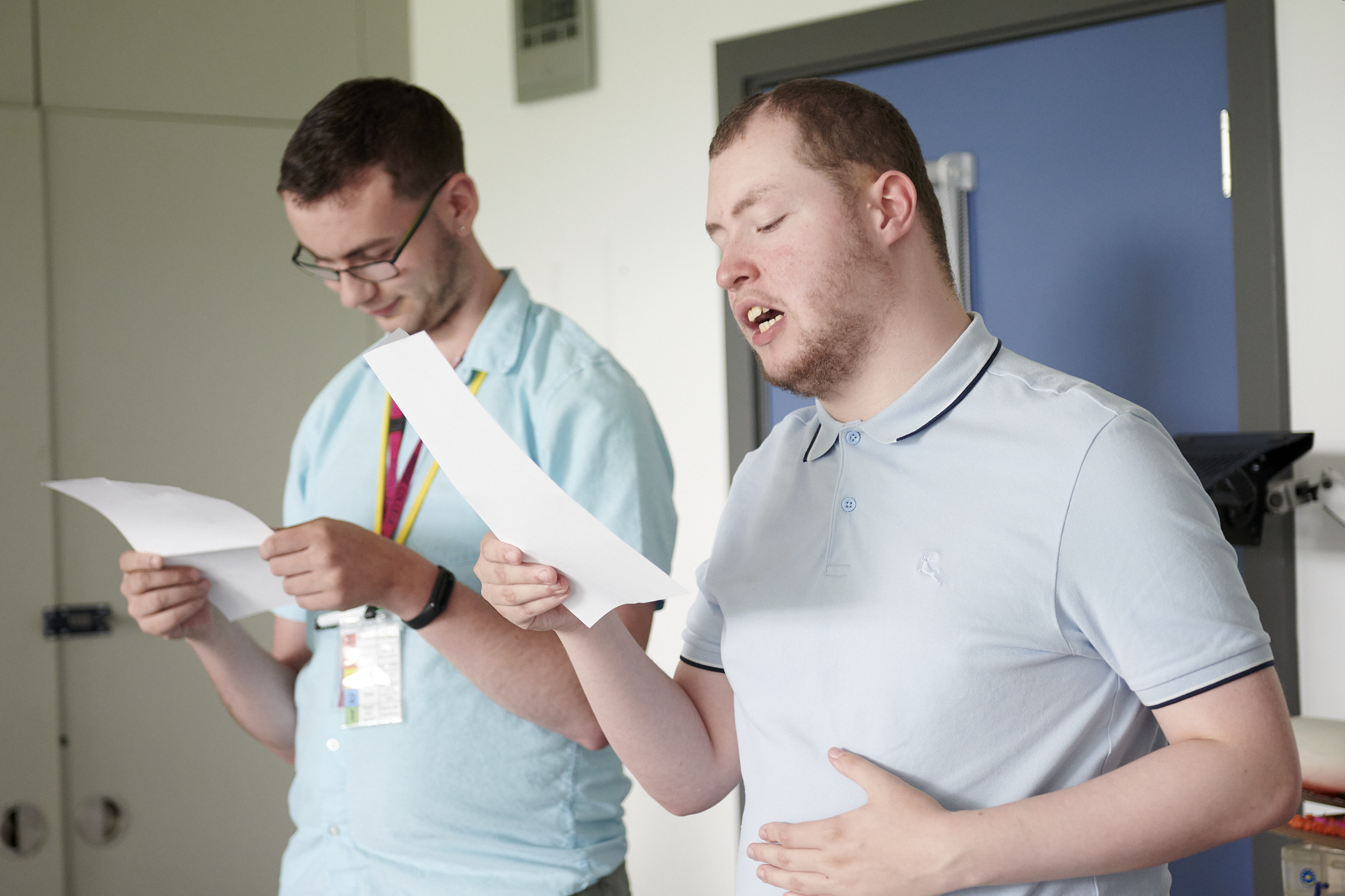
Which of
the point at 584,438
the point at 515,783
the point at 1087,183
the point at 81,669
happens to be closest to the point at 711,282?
the point at 1087,183

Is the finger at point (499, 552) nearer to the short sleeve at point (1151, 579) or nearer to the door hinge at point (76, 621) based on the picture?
the short sleeve at point (1151, 579)

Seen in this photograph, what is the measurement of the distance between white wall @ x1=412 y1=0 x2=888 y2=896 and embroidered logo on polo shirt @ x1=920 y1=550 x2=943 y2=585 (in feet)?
5.92

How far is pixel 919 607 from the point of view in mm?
878

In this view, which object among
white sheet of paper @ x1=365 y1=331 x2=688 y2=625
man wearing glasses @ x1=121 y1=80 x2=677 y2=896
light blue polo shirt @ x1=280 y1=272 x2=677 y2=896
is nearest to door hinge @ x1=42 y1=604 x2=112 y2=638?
man wearing glasses @ x1=121 y1=80 x2=677 y2=896

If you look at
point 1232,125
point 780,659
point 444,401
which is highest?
point 1232,125

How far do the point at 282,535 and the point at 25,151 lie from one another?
2047 mm

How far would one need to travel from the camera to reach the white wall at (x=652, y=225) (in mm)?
2725

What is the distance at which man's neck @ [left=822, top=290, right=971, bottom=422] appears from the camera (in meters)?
0.99

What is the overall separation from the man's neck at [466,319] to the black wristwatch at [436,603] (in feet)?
1.07

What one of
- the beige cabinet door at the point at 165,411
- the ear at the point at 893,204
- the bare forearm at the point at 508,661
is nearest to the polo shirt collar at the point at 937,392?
the ear at the point at 893,204

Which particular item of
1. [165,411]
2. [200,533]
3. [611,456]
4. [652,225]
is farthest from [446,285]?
[165,411]

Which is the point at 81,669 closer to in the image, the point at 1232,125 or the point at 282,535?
the point at 282,535

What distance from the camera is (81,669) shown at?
266cm

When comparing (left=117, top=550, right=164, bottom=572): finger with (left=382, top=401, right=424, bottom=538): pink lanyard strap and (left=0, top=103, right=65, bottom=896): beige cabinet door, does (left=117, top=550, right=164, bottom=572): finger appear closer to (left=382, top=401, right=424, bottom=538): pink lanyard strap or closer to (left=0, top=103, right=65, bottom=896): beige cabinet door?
(left=382, top=401, right=424, bottom=538): pink lanyard strap
